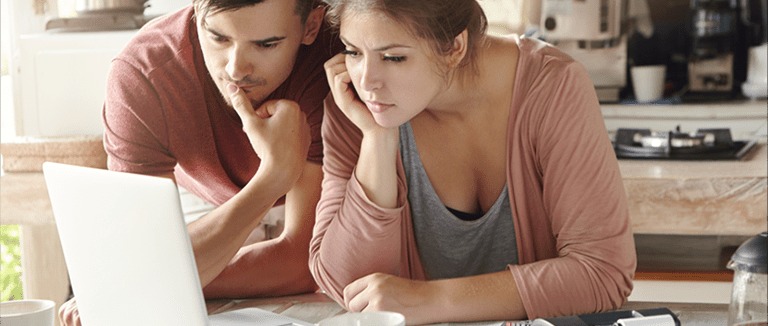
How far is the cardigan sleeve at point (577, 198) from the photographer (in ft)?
4.79

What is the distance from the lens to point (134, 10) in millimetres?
2887

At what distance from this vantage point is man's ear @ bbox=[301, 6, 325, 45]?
5.31ft

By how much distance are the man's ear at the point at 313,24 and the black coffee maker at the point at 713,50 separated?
1867 millimetres

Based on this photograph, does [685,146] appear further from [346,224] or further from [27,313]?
[27,313]

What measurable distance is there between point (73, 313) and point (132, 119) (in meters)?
0.35

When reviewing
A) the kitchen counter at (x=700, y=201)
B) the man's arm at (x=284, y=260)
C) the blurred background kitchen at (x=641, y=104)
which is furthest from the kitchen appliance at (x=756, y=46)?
the man's arm at (x=284, y=260)

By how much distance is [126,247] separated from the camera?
1.09 metres

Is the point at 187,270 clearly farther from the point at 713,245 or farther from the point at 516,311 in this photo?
the point at 713,245

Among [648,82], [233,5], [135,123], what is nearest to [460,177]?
[233,5]

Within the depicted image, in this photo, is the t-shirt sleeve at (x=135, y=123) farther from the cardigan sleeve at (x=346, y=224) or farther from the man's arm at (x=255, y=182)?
the cardigan sleeve at (x=346, y=224)

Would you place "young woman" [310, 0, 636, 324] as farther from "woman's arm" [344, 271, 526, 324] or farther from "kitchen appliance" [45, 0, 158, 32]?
"kitchen appliance" [45, 0, 158, 32]

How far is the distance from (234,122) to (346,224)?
0.30 m

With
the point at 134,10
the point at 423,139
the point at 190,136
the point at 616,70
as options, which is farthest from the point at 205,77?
the point at 616,70

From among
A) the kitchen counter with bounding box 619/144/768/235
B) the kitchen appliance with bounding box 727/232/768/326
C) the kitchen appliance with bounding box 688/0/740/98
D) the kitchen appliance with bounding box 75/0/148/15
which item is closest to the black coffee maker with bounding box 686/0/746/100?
the kitchen appliance with bounding box 688/0/740/98
